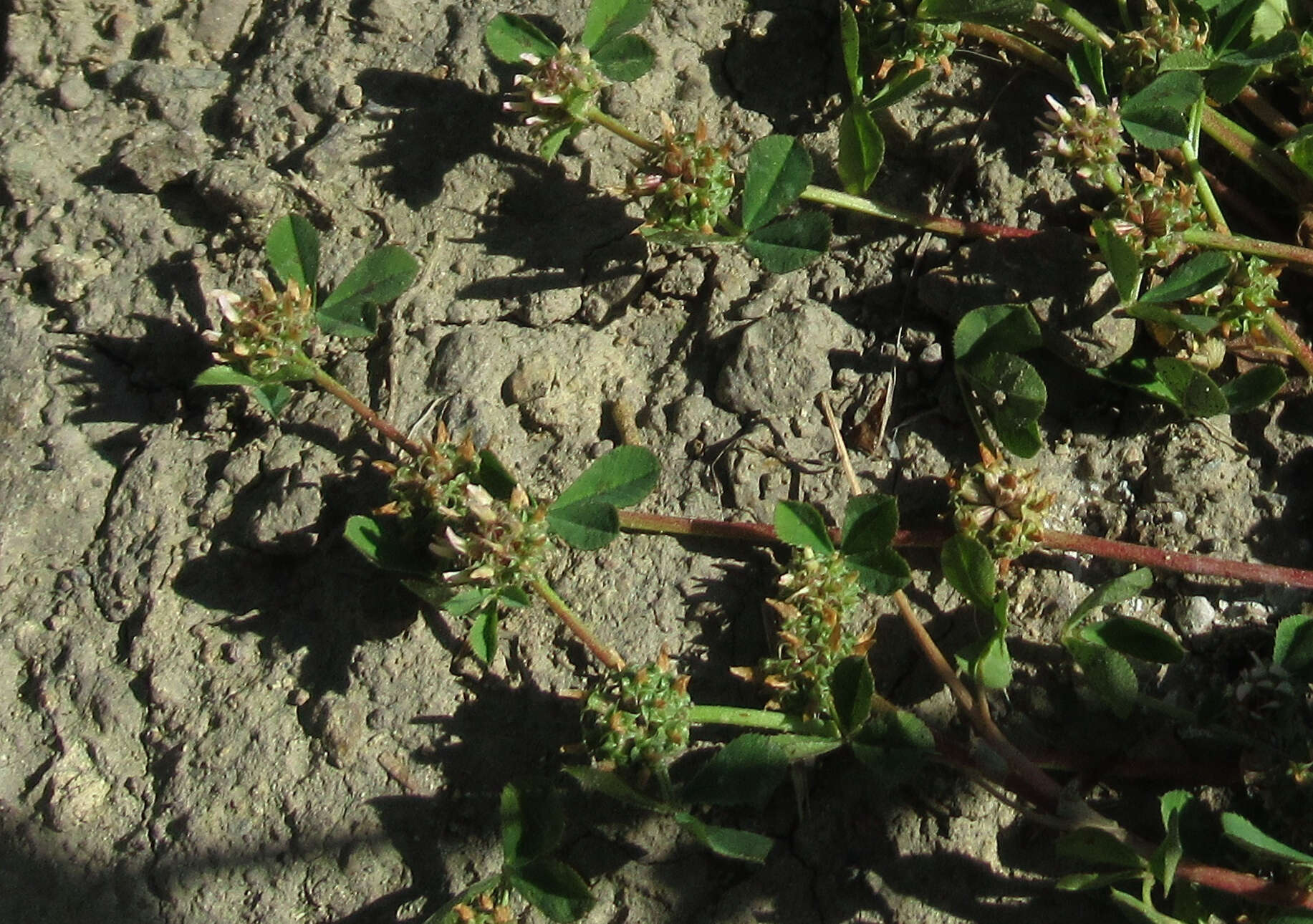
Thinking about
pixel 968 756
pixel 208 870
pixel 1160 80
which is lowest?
pixel 208 870

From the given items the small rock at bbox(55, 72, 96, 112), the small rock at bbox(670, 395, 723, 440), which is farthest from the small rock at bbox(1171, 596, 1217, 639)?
the small rock at bbox(55, 72, 96, 112)

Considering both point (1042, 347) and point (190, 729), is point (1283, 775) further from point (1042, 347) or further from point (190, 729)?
point (190, 729)

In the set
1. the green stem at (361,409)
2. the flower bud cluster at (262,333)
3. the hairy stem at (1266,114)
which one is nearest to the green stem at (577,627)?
the green stem at (361,409)

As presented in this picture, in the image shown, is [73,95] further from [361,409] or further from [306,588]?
[306,588]

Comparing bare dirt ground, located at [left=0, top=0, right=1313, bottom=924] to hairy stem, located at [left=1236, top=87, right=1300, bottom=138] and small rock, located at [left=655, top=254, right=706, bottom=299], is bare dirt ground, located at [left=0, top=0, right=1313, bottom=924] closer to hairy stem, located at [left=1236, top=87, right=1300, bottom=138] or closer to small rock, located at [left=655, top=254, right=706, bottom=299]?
small rock, located at [left=655, top=254, right=706, bottom=299]

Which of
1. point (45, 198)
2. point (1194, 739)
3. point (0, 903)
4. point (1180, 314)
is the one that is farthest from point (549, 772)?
point (45, 198)
